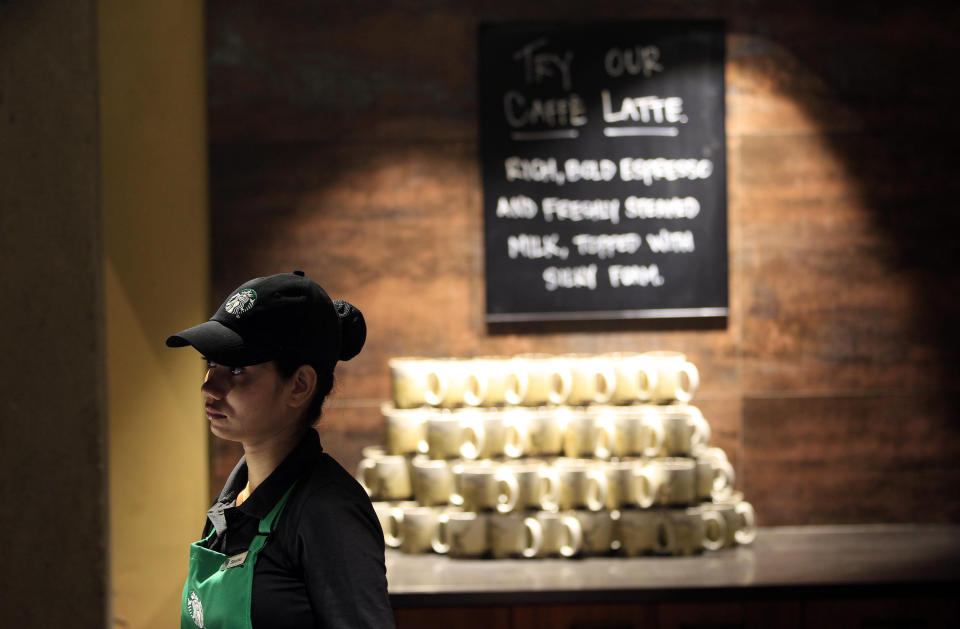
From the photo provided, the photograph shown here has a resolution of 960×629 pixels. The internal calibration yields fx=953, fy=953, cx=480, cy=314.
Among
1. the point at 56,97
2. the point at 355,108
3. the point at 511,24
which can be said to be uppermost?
the point at 511,24

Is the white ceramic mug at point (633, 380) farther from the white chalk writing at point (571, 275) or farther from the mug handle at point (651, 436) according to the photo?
the white chalk writing at point (571, 275)

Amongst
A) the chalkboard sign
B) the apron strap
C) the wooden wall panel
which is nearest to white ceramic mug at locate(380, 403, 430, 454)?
the chalkboard sign

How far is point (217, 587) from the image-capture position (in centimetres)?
117

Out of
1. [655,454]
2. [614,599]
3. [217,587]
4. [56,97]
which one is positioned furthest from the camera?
[655,454]

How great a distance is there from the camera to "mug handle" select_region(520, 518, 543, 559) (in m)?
2.40

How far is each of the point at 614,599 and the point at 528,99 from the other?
1.44 m

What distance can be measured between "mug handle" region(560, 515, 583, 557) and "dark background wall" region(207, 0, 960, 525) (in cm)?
60

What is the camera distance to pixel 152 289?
2.53 metres

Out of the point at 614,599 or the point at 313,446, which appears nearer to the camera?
the point at 313,446

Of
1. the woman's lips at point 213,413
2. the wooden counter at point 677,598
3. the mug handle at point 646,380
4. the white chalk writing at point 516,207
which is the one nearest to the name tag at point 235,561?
the woman's lips at point 213,413

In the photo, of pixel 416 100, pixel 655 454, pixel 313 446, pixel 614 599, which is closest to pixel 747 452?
pixel 655 454

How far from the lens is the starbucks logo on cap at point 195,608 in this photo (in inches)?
47.3

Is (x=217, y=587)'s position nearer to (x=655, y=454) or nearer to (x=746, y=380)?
(x=655, y=454)

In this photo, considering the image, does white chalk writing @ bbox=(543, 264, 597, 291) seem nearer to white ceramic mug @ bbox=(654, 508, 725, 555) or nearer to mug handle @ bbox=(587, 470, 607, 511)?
mug handle @ bbox=(587, 470, 607, 511)
